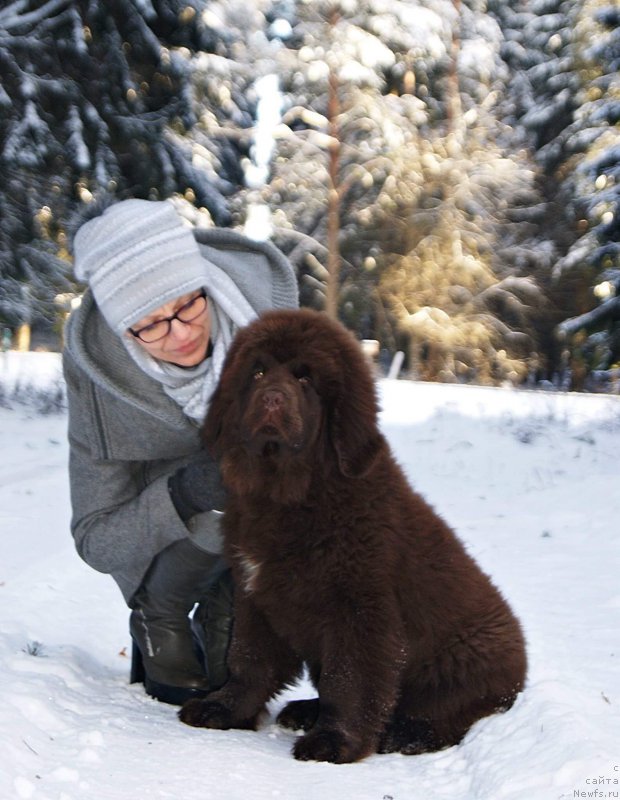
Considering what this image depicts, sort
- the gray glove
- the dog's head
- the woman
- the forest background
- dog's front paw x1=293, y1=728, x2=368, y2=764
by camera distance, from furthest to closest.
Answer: the forest background
the woman
the gray glove
the dog's head
dog's front paw x1=293, y1=728, x2=368, y2=764

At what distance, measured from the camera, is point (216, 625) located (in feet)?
11.5

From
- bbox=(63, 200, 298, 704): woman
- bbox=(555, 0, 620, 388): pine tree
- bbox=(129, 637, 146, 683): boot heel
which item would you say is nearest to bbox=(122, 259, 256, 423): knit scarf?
bbox=(63, 200, 298, 704): woman

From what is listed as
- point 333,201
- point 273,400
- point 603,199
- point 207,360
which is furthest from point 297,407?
point 333,201

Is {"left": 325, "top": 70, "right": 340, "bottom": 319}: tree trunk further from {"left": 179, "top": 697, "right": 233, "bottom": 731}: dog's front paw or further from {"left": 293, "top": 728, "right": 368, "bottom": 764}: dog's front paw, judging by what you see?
{"left": 293, "top": 728, "right": 368, "bottom": 764}: dog's front paw

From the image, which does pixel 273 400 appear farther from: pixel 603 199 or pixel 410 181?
pixel 410 181

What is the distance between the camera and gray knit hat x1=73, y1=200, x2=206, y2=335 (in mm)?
3121

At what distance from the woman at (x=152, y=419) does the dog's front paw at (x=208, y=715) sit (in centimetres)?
38

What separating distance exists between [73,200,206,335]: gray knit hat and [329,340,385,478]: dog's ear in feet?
2.44

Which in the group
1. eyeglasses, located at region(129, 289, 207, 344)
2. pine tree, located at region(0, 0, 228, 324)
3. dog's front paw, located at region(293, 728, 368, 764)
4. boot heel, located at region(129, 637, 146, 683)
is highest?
pine tree, located at region(0, 0, 228, 324)

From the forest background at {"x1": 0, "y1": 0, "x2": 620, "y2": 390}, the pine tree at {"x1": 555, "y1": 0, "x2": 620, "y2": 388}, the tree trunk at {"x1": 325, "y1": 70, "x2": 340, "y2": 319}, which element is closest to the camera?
the forest background at {"x1": 0, "y1": 0, "x2": 620, "y2": 390}

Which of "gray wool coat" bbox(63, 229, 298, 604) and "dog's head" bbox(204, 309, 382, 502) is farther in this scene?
"gray wool coat" bbox(63, 229, 298, 604)

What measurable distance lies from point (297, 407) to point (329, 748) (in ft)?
3.04

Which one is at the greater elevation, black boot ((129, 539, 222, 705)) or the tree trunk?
the tree trunk

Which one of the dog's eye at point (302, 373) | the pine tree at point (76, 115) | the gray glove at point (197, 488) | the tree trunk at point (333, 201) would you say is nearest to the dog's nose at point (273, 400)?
the dog's eye at point (302, 373)
